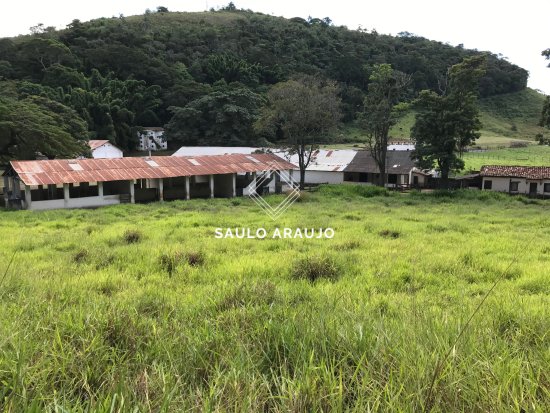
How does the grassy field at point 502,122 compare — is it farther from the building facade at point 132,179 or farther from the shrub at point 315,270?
the shrub at point 315,270

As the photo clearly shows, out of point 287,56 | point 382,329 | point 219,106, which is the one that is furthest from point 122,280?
point 287,56

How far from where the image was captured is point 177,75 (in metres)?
58.5

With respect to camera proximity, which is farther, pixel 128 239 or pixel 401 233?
pixel 401 233

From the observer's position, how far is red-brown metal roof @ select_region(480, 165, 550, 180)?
28734 mm

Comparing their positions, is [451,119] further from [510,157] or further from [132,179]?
[510,157]

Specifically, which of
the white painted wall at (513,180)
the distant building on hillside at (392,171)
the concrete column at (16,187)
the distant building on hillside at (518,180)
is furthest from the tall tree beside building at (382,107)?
the concrete column at (16,187)

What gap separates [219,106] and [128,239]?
36831mm

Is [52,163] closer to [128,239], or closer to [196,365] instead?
[128,239]

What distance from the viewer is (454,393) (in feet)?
7.70

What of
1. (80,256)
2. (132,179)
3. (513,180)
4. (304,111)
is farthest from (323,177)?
(80,256)

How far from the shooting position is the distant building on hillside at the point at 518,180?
28.8m

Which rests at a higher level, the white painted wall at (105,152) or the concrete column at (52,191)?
the white painted wall at (105,152)

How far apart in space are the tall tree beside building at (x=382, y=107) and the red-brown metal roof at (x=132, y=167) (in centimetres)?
651

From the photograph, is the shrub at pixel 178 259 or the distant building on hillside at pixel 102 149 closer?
the shrub at pixel 178 259
